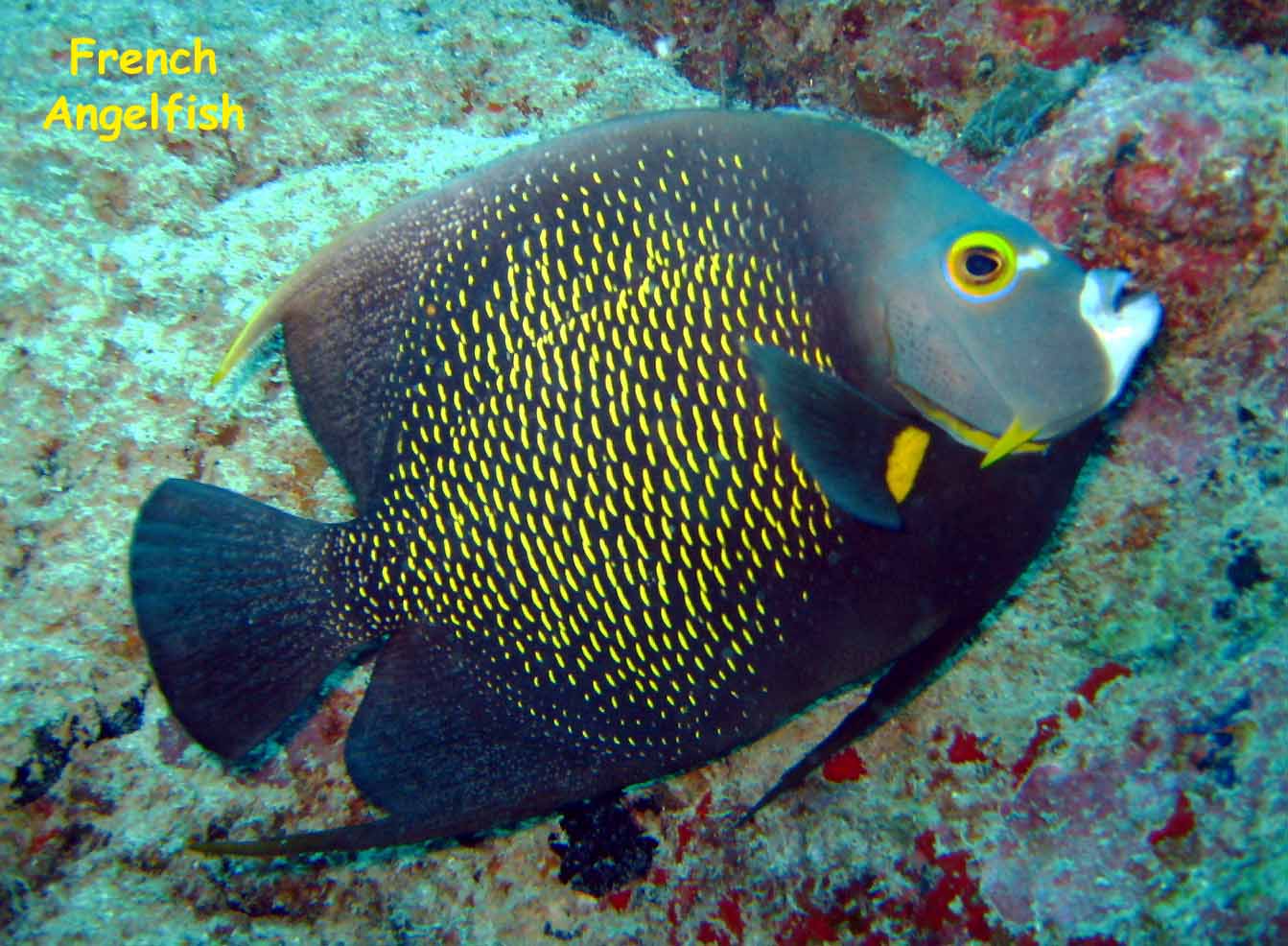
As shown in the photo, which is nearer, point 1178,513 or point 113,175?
point 1178,513

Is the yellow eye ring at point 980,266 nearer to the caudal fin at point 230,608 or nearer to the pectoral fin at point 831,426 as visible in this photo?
the pectoral fin at point 831,426

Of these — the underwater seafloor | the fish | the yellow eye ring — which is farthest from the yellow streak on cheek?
the underwater seafloor

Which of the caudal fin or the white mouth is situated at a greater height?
the white mouth

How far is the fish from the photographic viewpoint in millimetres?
1584

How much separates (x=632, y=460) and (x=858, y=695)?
1.44 m

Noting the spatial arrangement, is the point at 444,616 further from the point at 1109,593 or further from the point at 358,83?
the point at 358,83

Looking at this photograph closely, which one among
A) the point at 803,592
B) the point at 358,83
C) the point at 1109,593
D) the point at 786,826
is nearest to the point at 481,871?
the point at 786,826

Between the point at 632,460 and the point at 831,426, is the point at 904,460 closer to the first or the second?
the point at 831,426

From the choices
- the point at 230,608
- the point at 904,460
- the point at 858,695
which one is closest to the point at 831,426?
the point at 904,460

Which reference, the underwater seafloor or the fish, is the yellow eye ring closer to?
the fish

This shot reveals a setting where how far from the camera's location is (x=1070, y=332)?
4.99 feet

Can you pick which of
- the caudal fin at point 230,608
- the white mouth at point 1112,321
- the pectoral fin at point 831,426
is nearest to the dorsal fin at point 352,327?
the caudal fin at point 230,608

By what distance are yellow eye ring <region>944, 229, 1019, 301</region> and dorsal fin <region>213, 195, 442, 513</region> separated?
1.20 meters

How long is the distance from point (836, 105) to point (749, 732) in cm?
316
